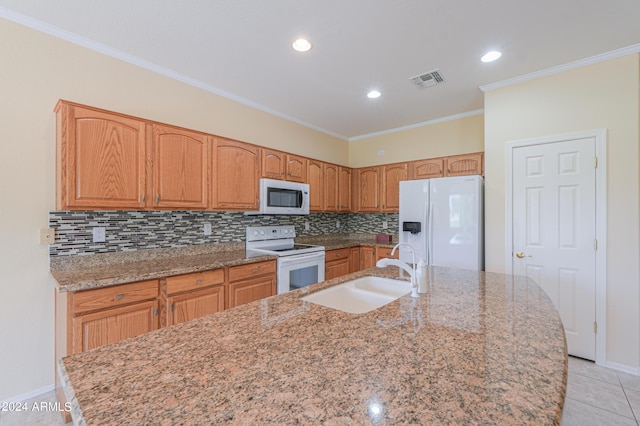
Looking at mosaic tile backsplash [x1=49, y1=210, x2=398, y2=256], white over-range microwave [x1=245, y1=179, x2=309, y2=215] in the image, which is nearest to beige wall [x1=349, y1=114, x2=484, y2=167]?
white over-range microwave [x1=245, y1=179, x2=309, y2=215]

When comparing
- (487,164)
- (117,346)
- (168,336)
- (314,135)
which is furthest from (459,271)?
(314,135)

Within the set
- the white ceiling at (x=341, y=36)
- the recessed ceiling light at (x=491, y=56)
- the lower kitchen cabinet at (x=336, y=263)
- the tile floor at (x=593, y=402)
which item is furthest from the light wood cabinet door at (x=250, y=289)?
the recessed ceiling light at (x=491, y=56)

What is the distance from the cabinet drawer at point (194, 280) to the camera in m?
2.14

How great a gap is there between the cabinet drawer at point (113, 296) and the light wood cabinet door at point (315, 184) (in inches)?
88.5

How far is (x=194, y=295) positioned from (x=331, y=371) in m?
1.84

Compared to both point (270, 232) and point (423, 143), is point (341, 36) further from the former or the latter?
point (423, 143)

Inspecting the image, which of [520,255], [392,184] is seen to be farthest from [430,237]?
[392,184]

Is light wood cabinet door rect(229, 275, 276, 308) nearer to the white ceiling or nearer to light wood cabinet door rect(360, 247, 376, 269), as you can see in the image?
light wood cabinet door rect(360, 247, 376, 269)

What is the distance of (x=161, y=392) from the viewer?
665 millimetres

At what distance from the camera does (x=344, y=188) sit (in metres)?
4.48

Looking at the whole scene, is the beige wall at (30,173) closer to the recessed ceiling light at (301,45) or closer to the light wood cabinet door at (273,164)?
the light wood cabinet door at (273,164)

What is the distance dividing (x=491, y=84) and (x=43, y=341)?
4.50 meters

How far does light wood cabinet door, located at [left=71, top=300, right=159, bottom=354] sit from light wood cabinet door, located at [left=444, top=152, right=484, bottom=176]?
3.55 metres

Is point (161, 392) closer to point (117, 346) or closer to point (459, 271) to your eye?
point (117, 346)
